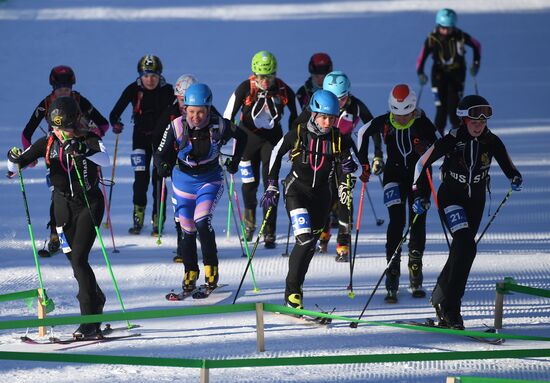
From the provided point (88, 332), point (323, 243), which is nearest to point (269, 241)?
point (323, 243)

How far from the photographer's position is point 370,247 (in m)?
12.9

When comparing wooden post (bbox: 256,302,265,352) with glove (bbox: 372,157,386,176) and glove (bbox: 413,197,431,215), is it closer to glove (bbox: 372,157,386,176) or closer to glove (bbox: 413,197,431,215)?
glove (bbox: 413,197,431,215)

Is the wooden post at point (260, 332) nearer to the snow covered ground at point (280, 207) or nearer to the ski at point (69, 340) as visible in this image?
the snow covered ground at point (280, 207)

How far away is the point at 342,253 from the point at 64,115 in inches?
151

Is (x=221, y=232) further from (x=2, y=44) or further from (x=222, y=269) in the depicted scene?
(x=2, y=44)

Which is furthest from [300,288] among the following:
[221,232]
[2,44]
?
[2,44]

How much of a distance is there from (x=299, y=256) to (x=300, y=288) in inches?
11.8

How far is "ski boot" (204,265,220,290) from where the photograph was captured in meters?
10.9

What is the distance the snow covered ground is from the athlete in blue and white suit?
468mm

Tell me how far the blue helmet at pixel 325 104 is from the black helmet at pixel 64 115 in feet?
6.69

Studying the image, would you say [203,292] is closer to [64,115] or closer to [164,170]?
[164,170]

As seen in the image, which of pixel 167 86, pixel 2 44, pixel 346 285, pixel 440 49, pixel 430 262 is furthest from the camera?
pixel 2 44

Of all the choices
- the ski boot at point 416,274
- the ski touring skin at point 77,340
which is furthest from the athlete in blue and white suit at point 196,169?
the ski boot at point 416,274

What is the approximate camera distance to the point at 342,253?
12.2 m
